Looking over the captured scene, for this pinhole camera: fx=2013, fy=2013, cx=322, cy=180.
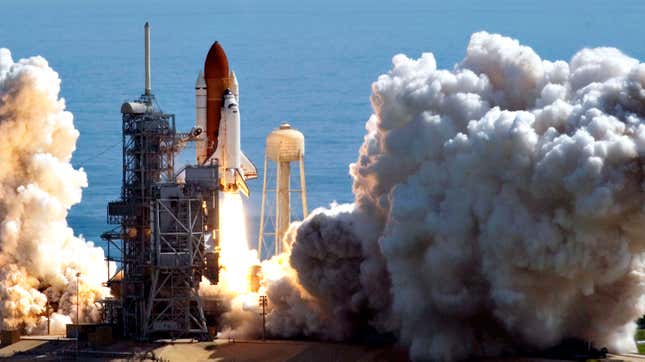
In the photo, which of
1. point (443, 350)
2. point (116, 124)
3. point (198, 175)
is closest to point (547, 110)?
point (443, 350)

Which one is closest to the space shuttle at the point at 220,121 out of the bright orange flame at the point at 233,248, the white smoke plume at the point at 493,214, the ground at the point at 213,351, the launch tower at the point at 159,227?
the bright orange flame at the point at 233,248

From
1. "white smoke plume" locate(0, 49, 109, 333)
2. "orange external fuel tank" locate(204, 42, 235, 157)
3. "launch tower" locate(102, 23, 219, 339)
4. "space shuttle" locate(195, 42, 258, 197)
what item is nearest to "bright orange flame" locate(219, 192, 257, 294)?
"space shuttle" locate(195, 42, 258, 197)

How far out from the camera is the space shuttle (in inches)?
3329

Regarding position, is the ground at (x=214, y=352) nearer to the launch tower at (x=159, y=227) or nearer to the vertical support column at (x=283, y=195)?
the launch tower at (x=159, y=227)

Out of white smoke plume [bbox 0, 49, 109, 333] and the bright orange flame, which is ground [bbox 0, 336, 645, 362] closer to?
the bright orange flame

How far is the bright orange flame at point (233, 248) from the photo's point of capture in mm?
84188

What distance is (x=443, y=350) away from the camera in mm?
72000

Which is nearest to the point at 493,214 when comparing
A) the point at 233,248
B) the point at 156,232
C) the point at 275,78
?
the point at 156,232

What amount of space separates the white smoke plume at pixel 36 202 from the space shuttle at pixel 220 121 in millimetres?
7816

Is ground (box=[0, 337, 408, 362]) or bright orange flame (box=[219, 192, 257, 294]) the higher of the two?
bright orange flame (box=[219, 192, 257, 294])

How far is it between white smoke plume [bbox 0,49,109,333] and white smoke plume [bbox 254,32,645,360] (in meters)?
14.7

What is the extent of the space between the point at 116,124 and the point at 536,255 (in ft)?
299

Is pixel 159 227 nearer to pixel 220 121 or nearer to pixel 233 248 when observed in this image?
pixel 233 248

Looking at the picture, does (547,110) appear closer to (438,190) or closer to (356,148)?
(438,190)
